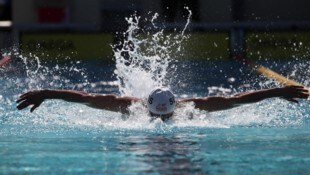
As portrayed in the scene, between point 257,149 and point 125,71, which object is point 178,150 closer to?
point 257,149

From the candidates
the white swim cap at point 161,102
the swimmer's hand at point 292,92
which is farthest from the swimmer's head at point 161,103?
the swimmer's hand at point 292,92

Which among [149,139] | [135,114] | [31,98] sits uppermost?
[31,98]

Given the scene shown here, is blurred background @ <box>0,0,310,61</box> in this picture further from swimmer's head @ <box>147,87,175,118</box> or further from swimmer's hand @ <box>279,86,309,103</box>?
swimmer's hand @ <box>279,86,309,103</box>

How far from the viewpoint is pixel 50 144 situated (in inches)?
254

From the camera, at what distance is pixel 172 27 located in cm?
1909

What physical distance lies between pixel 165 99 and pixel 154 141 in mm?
656

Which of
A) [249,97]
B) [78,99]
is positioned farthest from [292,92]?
[78,99]

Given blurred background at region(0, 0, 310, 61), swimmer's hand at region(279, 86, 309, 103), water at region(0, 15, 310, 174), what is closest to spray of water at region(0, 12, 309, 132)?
water at region(0, 15, 310, 174)

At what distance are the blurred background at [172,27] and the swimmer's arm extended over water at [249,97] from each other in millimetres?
9096

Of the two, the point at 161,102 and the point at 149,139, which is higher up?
the point at 161,102

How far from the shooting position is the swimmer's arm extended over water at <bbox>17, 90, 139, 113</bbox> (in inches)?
252

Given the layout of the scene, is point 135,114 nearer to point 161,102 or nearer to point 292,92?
point 161,102

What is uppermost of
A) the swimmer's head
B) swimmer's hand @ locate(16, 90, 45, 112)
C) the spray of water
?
swimmer's hand @ locate(16, 90, 45, 112)

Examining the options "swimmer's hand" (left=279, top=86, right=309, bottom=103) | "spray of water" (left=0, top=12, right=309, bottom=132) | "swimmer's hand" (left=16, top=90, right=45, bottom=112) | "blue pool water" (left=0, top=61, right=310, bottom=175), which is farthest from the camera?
"spray of water" (left=0, top=12, right=309, bottom=132)
